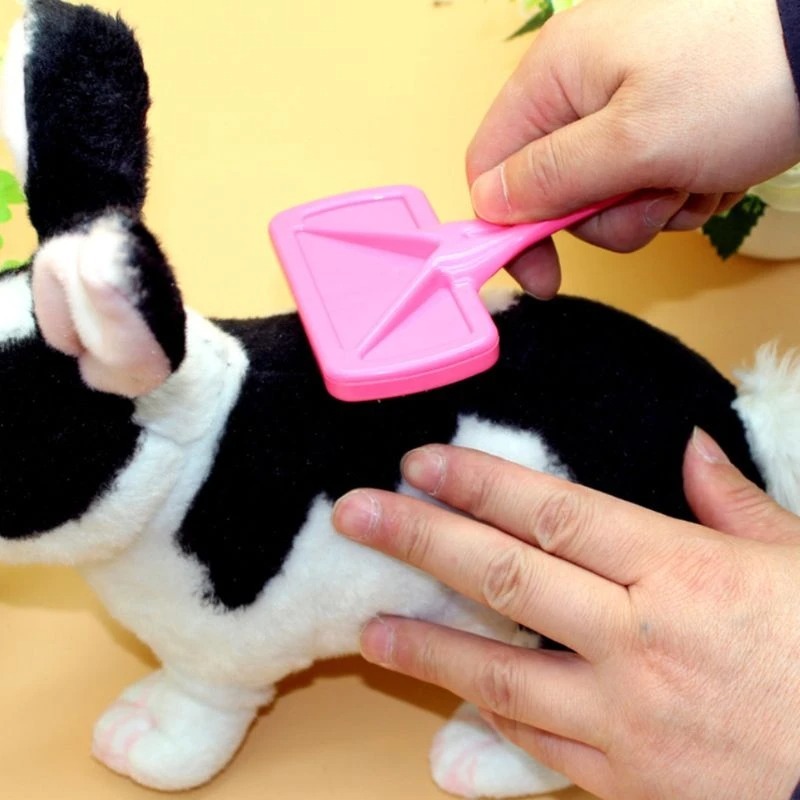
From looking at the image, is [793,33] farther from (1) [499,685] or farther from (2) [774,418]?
(1) [499,685]

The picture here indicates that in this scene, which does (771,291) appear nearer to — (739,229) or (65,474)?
(739,229)

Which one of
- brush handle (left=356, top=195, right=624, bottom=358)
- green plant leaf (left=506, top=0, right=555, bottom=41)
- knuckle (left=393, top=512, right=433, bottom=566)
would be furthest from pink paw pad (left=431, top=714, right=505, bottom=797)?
green plant leaf (left=506, top=0, right=555, bottom=41)

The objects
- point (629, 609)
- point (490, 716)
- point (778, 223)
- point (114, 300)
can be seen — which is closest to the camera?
point (114, 300)

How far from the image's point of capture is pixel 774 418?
0.60 meters

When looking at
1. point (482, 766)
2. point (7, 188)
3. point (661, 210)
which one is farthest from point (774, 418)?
point (7, 188)

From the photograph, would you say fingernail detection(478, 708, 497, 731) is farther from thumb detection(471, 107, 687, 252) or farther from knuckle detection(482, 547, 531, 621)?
thumb detection(471, 107, 687, 252)

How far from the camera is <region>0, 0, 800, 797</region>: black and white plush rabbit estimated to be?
1.57ft

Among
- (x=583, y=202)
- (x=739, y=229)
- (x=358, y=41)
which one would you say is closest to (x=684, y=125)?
(x=583, y=202)

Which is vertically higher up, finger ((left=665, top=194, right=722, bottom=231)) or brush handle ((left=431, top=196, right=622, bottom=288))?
brush handle ((left=431, top=196, right=622, bottom=288))

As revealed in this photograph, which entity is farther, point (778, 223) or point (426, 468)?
point (778, 223)

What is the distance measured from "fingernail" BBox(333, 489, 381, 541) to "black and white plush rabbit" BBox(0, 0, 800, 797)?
0.6 inches

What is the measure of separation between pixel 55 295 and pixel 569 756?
374mm

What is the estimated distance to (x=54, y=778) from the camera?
0.72m

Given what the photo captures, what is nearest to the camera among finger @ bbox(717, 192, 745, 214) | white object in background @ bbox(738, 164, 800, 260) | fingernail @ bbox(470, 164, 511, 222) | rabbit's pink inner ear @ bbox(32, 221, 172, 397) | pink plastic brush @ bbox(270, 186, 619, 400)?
rabbit's pink inner ear @ bbox(32, 221, 172, 397)
